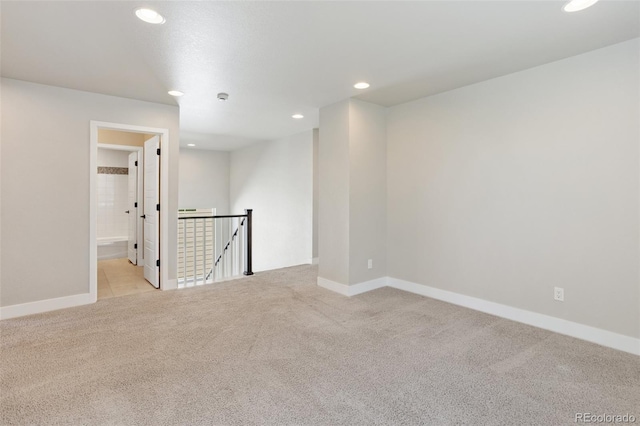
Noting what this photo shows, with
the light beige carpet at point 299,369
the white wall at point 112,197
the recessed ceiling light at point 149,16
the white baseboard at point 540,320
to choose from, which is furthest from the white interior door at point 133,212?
the white baseboard at point 540,320

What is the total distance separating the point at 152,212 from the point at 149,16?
9.88 feet

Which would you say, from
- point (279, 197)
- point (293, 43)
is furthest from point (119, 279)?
point (293, 43)

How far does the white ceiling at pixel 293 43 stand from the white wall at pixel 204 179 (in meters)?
4.53

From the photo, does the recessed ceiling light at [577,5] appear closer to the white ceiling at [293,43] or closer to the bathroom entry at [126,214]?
the white ceiling at [293,43]

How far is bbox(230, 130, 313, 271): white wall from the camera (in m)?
6.14

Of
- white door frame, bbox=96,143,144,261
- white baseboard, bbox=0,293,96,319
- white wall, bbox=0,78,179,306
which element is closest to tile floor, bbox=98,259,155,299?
white baseboard, bbox=0,293,96,319

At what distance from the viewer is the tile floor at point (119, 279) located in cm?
435

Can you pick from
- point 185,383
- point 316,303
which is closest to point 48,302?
point 185,383

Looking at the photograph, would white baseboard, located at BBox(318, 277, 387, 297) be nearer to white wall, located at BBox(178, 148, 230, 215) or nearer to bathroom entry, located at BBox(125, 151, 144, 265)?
bathroom entry, located at BBox(125, 151, 144, 265)

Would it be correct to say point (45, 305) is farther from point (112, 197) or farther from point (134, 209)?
point (112, 197)

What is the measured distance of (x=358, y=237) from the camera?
421 cm

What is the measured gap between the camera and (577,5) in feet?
6.85

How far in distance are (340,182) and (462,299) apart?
2.06 meters

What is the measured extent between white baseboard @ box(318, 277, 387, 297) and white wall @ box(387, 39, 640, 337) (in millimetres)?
422
